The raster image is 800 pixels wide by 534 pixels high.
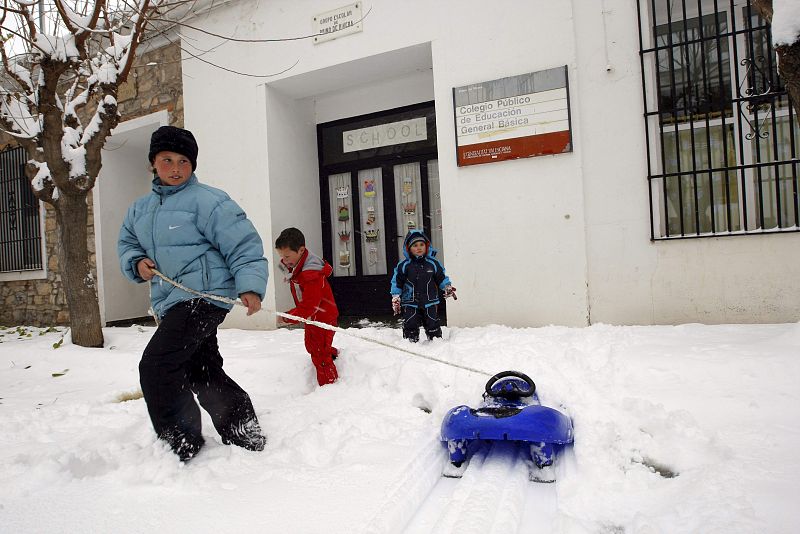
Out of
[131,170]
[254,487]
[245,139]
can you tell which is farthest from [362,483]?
[131,170]

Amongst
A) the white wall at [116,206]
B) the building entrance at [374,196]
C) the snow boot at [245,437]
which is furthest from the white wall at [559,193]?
the white wall at [116,206]

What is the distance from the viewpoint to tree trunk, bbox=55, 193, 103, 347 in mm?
5195

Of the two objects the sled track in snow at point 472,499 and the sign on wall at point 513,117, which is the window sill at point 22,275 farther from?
the sled track in snow at point 472,499

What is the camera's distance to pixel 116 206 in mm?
8172

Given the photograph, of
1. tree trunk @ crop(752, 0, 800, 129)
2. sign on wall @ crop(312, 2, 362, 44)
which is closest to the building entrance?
sign on wall @ crop(312, 2, 362, 44)

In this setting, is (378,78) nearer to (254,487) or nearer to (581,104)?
(581,104)

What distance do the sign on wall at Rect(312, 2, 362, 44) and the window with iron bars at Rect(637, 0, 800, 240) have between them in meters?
3.08

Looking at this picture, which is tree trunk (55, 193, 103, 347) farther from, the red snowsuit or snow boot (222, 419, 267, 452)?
snow boot (222, 419, 267, 452)

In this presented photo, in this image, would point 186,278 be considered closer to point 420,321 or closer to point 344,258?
point 420,321

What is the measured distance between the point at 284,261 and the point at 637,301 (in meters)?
3.29

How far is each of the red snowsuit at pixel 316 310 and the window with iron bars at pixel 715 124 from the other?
123 inches

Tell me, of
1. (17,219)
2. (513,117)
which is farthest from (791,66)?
(17,219)

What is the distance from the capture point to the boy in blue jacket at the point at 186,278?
224cm

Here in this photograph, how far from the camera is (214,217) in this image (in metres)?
2.37
